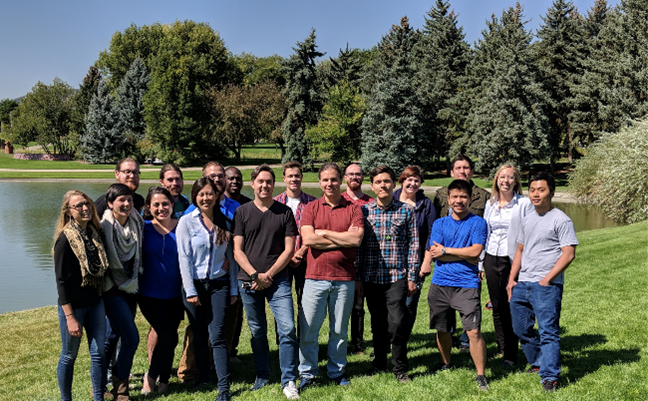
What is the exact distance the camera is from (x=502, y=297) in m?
5.27

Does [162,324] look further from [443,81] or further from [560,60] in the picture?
[560,60]

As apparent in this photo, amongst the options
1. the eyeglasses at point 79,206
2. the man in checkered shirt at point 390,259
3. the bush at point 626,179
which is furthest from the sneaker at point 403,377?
the bush at point 626,179

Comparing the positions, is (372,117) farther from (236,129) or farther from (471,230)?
(471,230)

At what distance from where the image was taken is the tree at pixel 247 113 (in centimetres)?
4853

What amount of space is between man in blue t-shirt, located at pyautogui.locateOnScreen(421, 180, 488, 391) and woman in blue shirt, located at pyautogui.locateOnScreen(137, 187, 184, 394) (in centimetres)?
247

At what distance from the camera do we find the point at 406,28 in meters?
42.2

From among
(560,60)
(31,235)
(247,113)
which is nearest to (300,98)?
(247,113)

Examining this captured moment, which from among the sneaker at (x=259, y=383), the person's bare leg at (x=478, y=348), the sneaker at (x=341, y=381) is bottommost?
the sneaker at (x=259, y=383)

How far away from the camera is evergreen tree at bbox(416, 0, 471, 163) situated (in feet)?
135

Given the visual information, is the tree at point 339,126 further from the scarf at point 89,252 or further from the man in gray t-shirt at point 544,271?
the scarf at point 89,252

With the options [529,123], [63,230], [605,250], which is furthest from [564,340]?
[529,123]

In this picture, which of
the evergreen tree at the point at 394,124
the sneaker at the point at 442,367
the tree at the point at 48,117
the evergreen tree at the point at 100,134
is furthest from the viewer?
the tree at the point at 48,117

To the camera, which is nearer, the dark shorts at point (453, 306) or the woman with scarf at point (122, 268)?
the woman with scarf at point (122, 268)

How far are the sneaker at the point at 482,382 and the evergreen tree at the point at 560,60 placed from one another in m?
37.7
